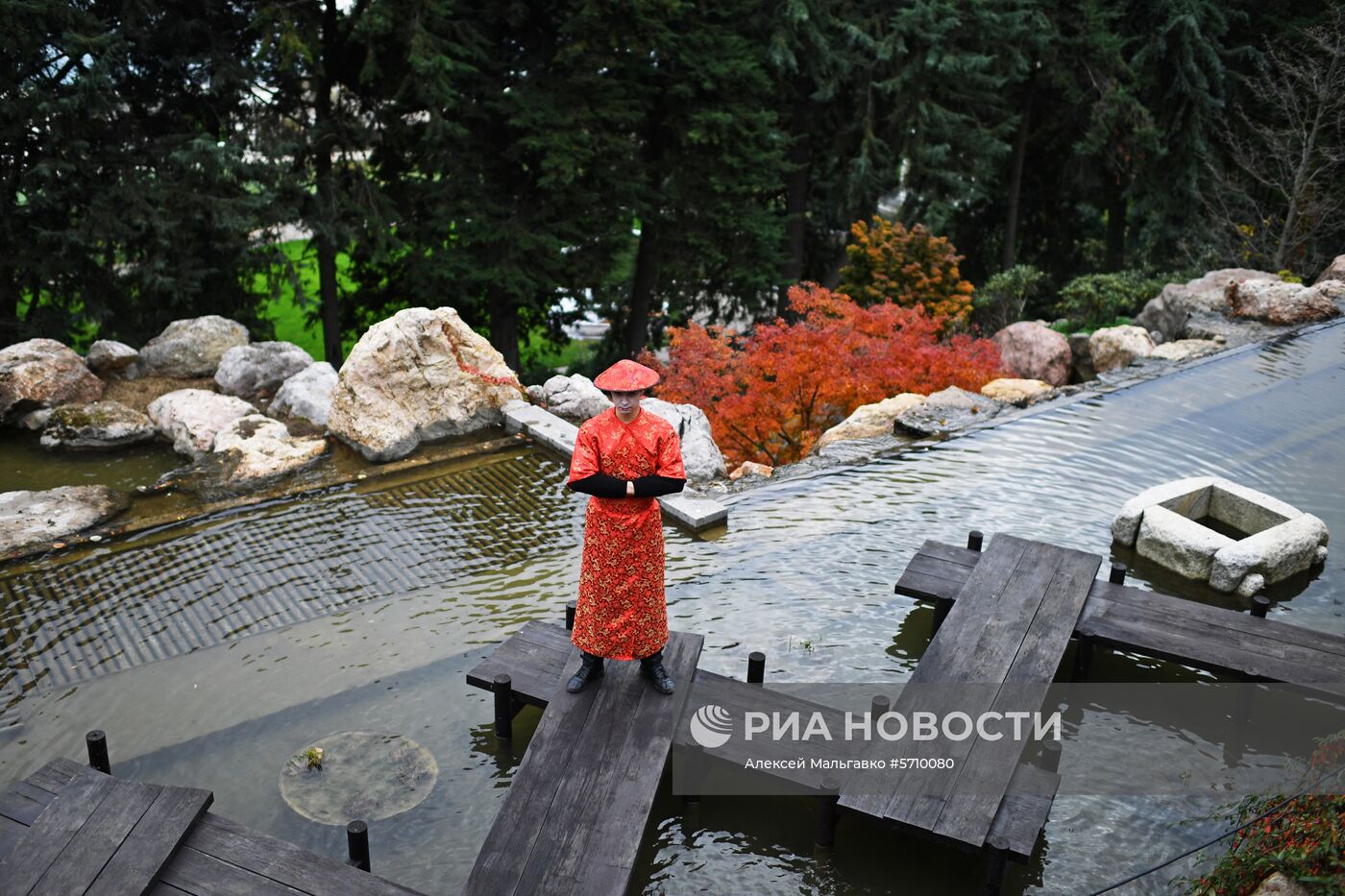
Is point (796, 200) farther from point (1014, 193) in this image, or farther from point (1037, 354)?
point (1037, 354)

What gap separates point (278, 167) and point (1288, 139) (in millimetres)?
Answer: 18995

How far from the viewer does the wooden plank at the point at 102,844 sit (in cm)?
415

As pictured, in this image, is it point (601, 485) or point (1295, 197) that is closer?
point (601, 485)

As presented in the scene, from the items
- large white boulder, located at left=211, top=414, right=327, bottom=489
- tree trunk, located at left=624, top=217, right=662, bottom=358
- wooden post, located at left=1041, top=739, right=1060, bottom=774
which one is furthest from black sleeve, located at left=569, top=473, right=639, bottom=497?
tree trunk, located at left=624, top=217, right=662, bottom=358

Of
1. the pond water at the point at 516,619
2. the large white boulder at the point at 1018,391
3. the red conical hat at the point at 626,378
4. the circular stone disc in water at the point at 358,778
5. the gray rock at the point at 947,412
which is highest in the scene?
the red conical hat at the point at 626,378

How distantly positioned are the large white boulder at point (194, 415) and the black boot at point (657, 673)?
709cm

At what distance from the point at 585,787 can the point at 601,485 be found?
149 centimetres

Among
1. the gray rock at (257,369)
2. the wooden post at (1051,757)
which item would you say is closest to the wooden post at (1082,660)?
the wooden post at (1051,757)

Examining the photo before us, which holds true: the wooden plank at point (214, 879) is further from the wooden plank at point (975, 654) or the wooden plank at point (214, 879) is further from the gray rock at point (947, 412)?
the gray rock at point (947, 412)

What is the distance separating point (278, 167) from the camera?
15977 mm

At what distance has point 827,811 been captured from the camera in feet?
16.5

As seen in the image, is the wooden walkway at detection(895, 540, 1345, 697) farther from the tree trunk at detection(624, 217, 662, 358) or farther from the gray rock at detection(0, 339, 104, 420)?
the tree trunk at detection(624, 217, 662, 358)

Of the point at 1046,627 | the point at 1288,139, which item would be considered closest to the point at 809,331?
the point at 1046,627

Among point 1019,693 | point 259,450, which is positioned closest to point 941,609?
point 1019,693
